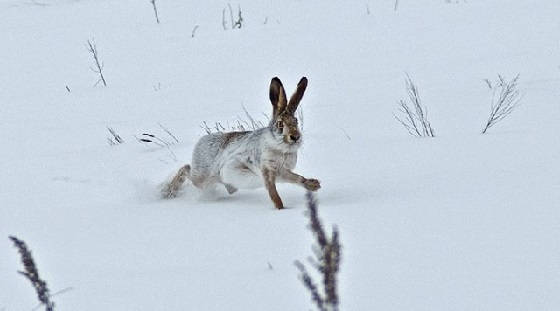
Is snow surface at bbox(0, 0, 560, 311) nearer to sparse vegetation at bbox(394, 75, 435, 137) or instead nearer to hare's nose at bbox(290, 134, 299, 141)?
sparse vegetation at bbox(394, 75, 435, 137)

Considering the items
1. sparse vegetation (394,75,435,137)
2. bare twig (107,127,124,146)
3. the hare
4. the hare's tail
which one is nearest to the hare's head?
the hare

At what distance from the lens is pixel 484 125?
6.52 meters

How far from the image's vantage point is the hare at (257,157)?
16.8 ft

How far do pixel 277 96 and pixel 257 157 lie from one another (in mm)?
388

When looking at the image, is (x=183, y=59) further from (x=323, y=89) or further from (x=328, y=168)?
(x=328, y=168)

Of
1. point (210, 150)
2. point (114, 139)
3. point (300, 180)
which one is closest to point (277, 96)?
point (300, 180)

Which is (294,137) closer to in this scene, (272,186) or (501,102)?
(272,186)

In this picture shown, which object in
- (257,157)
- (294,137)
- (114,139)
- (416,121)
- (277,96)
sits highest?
(277,96)

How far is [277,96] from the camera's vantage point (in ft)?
17.5

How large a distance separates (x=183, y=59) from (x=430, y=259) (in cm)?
762

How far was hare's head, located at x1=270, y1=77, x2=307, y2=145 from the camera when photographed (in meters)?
5.08

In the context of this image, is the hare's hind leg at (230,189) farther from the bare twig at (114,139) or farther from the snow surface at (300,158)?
the bare twig at (114,139)

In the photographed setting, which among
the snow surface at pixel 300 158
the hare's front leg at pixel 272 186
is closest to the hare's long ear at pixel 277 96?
the hare's front leg at pixel 272 186

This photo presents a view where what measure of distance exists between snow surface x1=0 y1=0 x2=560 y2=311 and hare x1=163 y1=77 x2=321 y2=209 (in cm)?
13
